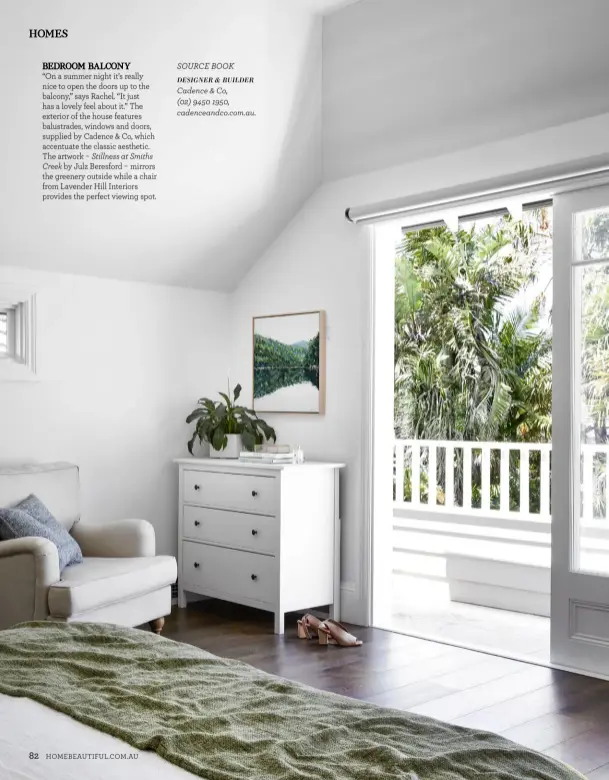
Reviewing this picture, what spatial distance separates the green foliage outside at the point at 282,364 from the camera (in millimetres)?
5000

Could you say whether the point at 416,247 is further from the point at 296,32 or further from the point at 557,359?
the point at 557,359

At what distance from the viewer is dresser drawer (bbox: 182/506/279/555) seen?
449 cm

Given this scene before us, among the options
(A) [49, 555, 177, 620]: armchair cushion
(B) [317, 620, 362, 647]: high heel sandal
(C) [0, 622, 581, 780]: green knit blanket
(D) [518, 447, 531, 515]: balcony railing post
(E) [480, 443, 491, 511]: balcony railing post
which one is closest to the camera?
(C) [0, 622, 581, 780]: green knit blanket

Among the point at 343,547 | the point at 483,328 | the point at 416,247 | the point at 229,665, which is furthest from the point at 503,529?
the point at 229,665

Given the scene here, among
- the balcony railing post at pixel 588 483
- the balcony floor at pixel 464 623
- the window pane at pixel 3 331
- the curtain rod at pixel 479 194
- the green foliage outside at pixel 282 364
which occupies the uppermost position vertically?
the curtain rod at pixel 479 194

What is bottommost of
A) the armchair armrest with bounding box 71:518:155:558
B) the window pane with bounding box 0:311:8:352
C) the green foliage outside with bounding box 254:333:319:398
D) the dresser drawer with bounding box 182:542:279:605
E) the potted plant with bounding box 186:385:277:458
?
the dresser drawer with bounding box 182:542:279:605

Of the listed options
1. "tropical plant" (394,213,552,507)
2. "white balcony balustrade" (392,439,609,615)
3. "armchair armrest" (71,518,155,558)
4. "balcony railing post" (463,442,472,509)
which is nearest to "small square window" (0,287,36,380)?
"armchair armrest" (71,518,155,558)

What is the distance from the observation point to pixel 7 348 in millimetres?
4582

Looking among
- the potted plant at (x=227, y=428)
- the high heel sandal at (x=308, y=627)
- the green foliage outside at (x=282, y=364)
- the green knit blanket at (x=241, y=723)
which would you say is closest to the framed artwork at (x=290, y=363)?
the green foliage outside at (x=282, y=364)

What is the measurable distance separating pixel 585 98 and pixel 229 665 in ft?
9.75

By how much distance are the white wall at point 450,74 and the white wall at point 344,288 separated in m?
0.10

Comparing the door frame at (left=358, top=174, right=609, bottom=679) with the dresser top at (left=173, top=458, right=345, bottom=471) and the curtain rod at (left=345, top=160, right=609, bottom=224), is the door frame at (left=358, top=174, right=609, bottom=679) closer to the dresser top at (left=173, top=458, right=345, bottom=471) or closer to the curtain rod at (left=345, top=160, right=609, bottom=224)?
the curtain rod at (left=345, top=160, right=609, bottom=224)

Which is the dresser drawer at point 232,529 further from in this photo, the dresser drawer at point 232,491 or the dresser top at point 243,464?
the dresser top at point 243,464

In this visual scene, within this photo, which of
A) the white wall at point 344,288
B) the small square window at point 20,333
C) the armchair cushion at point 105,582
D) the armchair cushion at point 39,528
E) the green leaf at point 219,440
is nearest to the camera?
the armchair cushion at point 105,582
